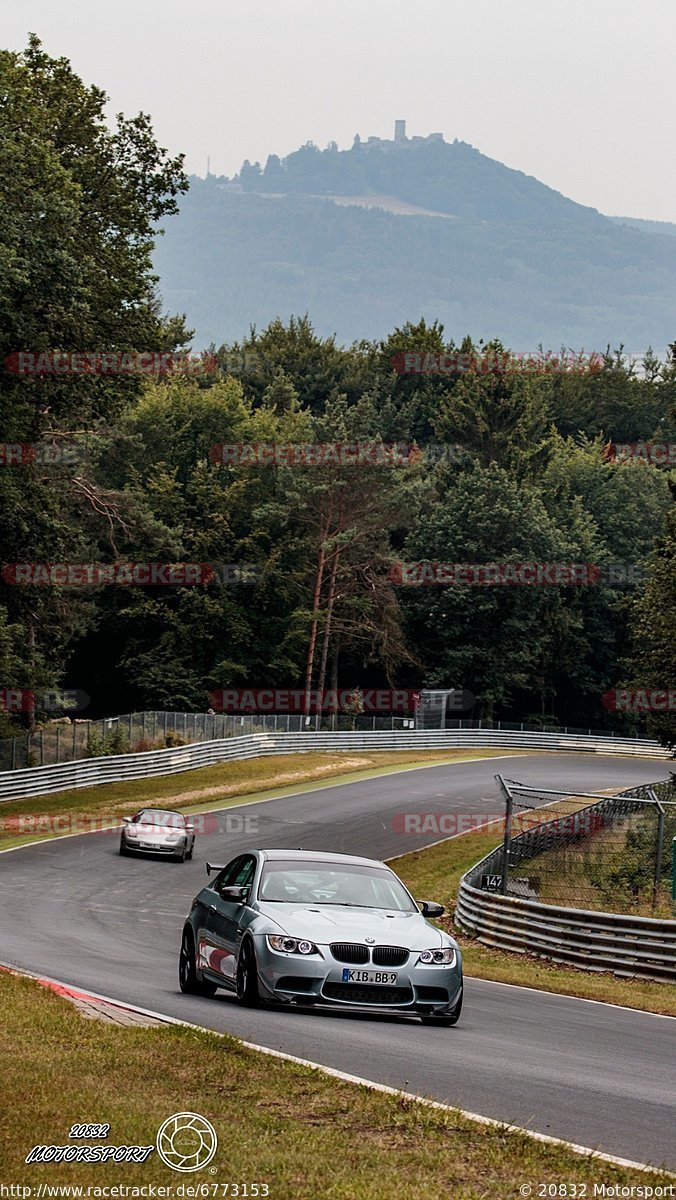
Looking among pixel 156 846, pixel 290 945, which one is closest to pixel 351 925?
pixel 290 945

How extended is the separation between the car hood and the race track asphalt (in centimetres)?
68

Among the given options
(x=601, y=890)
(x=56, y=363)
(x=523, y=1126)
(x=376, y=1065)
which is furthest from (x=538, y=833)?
(x=56, y=363)

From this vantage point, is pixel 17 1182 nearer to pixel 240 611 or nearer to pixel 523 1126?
pixel 523 1126

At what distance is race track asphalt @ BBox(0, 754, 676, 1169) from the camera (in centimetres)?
882

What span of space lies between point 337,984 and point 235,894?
4.86 ft

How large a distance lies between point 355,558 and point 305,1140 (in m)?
75.1

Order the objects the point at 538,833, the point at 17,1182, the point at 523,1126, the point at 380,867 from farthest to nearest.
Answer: the point at 538,833, the point at 380,867, the point at 523,1126, the point at 17,1182

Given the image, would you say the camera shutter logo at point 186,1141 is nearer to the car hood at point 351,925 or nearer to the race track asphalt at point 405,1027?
the race track asphalt at point 405,1027

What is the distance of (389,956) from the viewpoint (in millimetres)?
12469

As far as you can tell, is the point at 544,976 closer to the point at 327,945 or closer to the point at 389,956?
the point at 389,956

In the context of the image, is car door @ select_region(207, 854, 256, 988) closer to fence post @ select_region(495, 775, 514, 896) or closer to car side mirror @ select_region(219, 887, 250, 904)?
car side mirror @ select_region(219, 887, 250, 904)

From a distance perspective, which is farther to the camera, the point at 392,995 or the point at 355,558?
the point at 355,558

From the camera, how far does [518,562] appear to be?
85.3 meters

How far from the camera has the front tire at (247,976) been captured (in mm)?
12641
